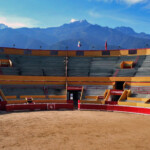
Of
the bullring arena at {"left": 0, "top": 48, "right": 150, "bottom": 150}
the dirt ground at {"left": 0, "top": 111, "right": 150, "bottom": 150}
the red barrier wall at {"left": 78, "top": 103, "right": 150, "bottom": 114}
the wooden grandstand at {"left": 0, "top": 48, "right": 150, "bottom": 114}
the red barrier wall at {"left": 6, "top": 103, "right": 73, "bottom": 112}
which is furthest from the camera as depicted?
the wooden grandstand at {"left": 0, "top": 48, "right": 150, "bottom": 114}

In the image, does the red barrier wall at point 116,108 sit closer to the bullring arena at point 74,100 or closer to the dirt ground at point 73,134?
the bullring arena at point 74,100

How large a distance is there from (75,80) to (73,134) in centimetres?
2279

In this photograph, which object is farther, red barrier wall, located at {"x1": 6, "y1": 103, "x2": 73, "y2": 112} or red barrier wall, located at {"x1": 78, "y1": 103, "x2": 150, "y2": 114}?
red barrier wall, located at {"x1": 6, "y1": 103, "x2": 73, "y2": 112}

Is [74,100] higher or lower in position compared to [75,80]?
lower

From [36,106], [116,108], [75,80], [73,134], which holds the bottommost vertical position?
[73,134]

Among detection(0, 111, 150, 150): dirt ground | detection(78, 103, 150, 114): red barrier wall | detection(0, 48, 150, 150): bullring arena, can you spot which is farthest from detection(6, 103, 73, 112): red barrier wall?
detection(0, 111, 150, 150): dirt ground

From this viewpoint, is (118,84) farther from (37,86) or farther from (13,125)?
(13,125)

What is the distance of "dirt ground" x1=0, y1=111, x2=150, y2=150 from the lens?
1504 centimetres

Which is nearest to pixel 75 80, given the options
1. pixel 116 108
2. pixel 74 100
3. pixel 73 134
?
pixel 74 100

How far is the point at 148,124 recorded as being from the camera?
73.1 feet

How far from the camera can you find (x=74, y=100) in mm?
39438

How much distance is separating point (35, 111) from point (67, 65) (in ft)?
58.3

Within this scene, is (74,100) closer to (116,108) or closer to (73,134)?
(116,108)

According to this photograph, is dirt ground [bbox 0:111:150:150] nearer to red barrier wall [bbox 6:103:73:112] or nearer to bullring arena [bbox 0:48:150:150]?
bullring arena [bbox 0:48:150:150]
